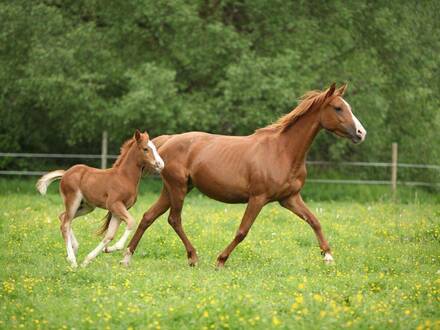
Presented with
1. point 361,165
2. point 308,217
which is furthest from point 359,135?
point 361,165

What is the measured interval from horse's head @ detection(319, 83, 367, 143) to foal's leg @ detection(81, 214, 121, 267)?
3.12 meters

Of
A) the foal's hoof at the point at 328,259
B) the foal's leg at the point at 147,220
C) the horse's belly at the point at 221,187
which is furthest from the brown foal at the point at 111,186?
the foal's hoof at the point at 328,259

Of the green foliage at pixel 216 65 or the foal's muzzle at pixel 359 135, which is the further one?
the green foliage at pixel 216 65

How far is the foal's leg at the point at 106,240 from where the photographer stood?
10.3 meters

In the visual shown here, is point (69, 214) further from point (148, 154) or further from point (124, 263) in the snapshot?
point (148, 154)

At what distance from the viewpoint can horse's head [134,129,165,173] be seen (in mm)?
10523

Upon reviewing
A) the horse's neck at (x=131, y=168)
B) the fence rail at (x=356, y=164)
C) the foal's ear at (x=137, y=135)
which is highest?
the foal's ear at (x=137, y=135)

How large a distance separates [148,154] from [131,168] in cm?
35

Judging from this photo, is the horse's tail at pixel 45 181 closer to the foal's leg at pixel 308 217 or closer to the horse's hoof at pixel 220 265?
the horse's hoof at pixel 220 265

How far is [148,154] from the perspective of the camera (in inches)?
417

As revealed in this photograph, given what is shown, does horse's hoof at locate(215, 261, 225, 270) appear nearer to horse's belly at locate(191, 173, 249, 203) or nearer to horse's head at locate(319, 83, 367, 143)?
horse's belly at locate(191, 173, 249, 203)

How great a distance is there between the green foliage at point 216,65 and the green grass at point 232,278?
6728mm

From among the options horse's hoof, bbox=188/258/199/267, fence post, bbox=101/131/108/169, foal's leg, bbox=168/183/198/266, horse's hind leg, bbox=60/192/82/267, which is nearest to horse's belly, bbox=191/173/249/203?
foal's leg, bbox=168/183/198/266

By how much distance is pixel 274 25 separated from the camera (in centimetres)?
2247
